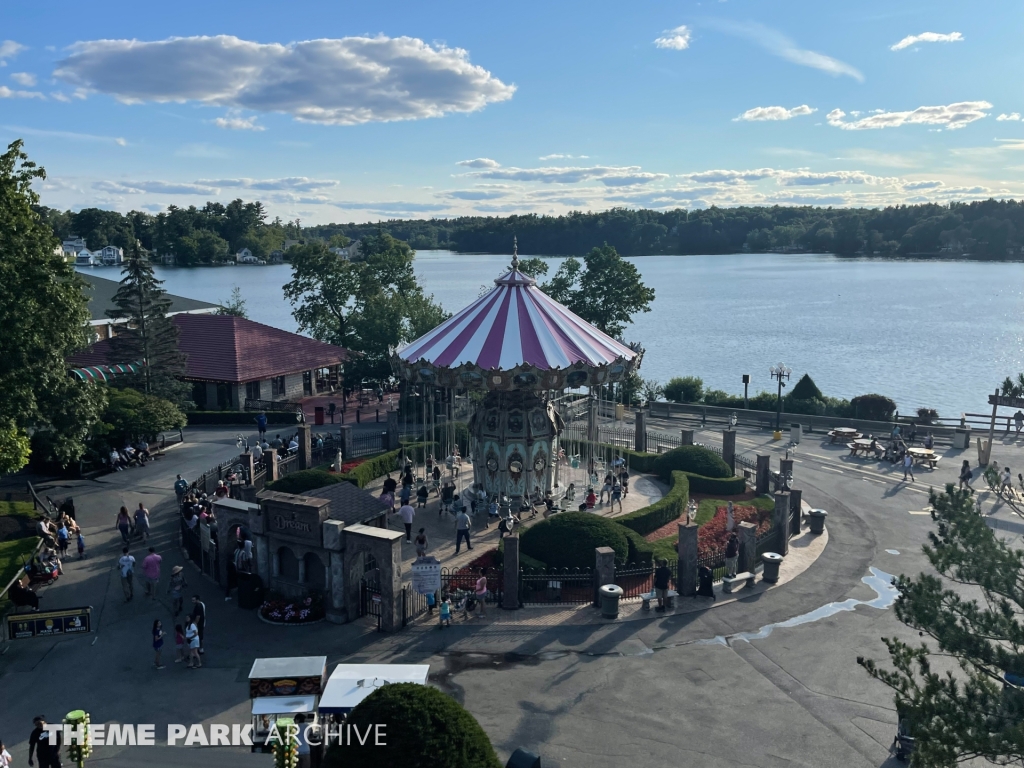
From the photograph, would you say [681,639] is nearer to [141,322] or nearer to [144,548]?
[144,548]

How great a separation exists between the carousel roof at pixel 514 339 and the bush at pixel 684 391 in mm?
23102

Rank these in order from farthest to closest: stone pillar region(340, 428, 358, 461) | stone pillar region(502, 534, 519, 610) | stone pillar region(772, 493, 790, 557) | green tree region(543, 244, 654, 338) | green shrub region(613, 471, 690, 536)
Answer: green tree region(543, 244, 654, 338)
stone pillar region(340, 428, 358, 461)
green shrub region(613, 471, 690, 536)
stone pillar region(772, 493, 790, 557)
stone pillar region(502, 534, 519, 610)

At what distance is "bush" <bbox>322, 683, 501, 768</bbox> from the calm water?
164ft

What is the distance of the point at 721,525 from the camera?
2383cm

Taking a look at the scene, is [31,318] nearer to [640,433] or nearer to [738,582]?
[738,582]

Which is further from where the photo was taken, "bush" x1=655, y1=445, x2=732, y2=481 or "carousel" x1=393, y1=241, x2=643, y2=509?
"bush" x1=655, y1=445, x2=732, y2=481

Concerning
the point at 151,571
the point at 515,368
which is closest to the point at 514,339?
the point at 515,368

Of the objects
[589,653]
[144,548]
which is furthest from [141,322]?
[589,653]

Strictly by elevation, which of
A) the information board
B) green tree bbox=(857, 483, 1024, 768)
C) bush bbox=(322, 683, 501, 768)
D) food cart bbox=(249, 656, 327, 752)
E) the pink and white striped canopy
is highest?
the pink and white striped canopy

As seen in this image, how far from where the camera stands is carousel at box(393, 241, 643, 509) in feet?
77.6

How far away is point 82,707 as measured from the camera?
1405cm

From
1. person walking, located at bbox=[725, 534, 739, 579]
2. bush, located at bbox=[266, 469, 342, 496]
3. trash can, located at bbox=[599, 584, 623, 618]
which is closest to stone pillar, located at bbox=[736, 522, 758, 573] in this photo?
person walking, located at bbox=[725, 534, 739, 579]

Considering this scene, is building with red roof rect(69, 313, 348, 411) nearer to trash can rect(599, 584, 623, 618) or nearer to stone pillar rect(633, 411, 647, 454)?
stone pillar rect(633, 411, 647, 454)

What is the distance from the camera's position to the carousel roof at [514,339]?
77.3 ft
